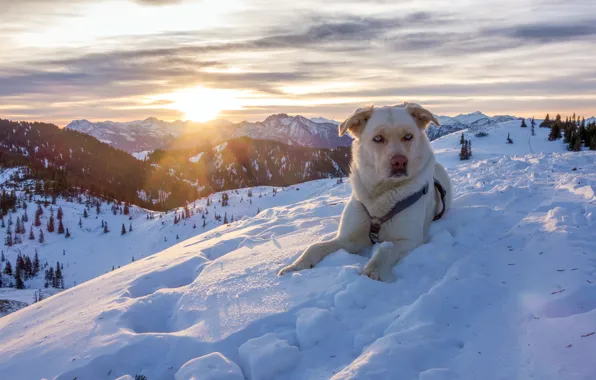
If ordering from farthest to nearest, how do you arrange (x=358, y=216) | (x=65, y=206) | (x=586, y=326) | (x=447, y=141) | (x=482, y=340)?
(x=65, y=206) → (x=447, y=141) → (x=358, y=216) → (x=482, y=340) → (x=586, y=326)

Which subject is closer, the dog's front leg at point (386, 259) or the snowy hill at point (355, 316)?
the snowy hill at point (355, 316)

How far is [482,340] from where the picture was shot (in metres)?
2.64

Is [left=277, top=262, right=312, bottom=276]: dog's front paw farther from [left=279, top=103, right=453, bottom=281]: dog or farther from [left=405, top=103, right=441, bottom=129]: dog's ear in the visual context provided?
[left=405, top=103, right=441, bottom=129]: dog's ear

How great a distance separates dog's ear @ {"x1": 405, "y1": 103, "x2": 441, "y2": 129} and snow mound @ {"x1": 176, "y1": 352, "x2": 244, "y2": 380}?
4.17 meters

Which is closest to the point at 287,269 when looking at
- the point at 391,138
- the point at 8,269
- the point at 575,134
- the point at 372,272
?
the point at 372,272

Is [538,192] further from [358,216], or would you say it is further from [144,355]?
[144,355]

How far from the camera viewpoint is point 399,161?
4.50 metres

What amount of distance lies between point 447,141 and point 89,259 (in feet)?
145

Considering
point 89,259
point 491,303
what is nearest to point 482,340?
point 491,303

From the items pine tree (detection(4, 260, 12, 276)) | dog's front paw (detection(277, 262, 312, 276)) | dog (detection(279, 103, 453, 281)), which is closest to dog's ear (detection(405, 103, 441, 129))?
dog (detection(279, 103, 453, 281))

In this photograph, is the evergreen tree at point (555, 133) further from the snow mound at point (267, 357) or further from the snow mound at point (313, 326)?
the snow mound at point (267, 357)

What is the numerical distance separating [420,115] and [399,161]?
115 centimetres

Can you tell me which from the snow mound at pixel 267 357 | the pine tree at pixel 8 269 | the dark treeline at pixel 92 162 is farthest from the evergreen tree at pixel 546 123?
the dark treeline at pixel 92 162

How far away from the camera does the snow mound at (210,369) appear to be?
2646mm
